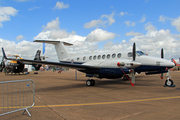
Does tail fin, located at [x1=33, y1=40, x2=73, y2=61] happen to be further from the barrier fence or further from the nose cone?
the nose cone

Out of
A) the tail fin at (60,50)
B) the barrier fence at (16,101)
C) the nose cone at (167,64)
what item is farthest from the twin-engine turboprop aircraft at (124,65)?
the tail fin at (60,50)

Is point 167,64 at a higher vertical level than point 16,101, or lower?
higher

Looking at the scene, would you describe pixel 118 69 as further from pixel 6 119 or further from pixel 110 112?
pixel 6 119

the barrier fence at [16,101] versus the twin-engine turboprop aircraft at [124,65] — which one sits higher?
the twin-engine turboprop aircraft at [124,65]

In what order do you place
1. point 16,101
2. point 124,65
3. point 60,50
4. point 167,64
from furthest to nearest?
point 60,50 → point 124,65 → point 167,64 → point 16,101

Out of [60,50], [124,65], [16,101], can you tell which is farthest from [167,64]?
[60,50]

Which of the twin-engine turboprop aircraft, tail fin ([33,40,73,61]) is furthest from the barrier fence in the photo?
tail fin ([33,40,73,61])

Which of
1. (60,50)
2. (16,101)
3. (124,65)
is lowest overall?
(16,101)

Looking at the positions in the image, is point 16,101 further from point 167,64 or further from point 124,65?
point 167,64

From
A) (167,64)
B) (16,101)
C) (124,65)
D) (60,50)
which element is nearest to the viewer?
(16,101)

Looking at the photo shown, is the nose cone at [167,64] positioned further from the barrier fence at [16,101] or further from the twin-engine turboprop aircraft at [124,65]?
the barrier fence at [16,101]

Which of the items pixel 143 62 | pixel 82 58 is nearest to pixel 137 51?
pixel 143 62

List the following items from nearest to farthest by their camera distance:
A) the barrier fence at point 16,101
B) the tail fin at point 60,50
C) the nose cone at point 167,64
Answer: the barrier fence at point 16,101
the nose cone at point 167,64
the tail fin at point 60,50

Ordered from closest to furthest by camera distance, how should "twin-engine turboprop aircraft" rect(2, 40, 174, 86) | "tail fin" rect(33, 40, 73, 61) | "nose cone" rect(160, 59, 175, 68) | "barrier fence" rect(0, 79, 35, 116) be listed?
"barrier fence" rect(0, 79, 35, 116), "nose cone" rect(160, 59, 175, 68), "twin-engine turboprop aircraft" rect(2, 40, 174, 86), "tail fin" rect(33, 40, 73, 61)
